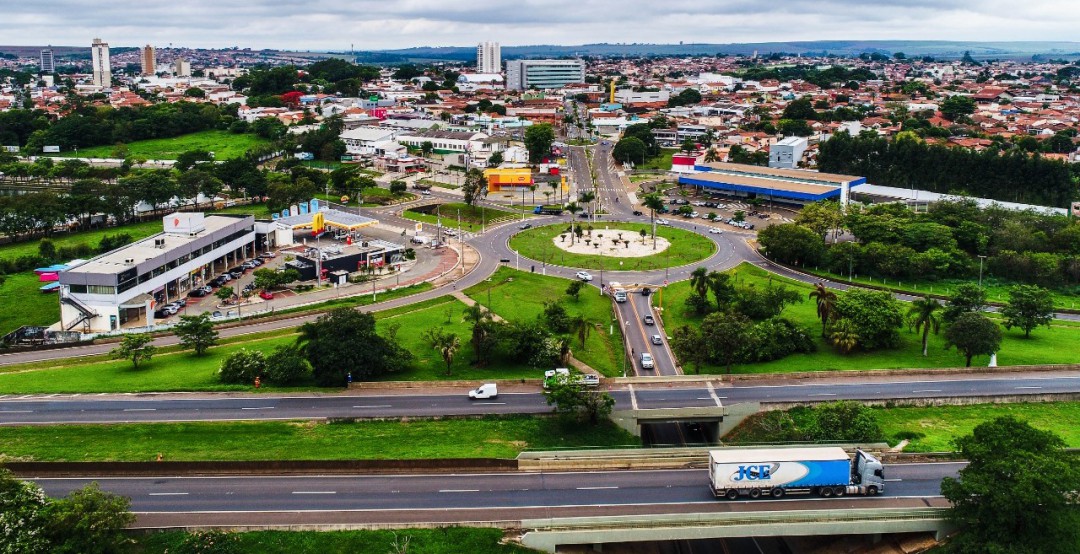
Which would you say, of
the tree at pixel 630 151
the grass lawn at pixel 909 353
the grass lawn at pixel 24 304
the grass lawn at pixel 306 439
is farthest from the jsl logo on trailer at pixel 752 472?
the tree at pixel 630 151

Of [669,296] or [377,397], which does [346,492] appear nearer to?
[377,397]

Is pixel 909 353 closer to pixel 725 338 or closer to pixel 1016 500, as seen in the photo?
pixel 725 338

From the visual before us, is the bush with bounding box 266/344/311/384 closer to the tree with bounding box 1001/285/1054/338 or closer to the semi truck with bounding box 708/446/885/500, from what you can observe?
the semi truck with bounding box 708/446/885/500

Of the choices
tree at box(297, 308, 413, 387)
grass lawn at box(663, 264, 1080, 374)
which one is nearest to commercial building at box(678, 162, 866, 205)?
grass lawn at box(663, 264, 1080, 374)

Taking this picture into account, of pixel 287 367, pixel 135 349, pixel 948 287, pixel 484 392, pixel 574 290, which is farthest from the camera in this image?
pixel 948 287

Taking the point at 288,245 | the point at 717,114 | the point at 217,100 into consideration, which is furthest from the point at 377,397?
the point at 217,100

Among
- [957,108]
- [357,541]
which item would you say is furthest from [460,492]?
[957,108]
